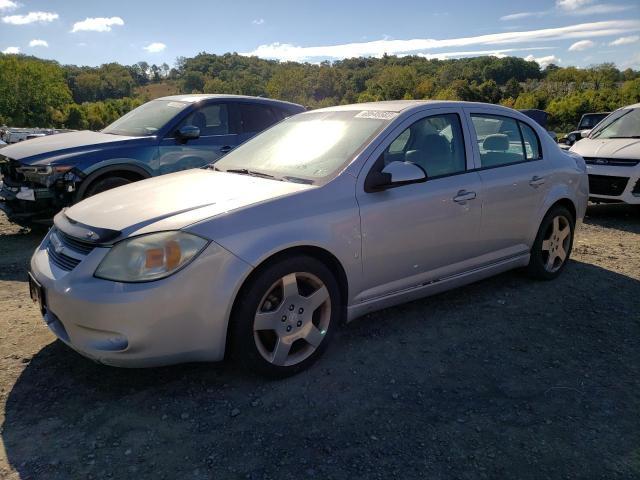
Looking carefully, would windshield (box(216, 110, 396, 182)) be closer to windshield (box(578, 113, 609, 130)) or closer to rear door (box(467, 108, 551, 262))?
rear door (box(467, 108, 551, 262))

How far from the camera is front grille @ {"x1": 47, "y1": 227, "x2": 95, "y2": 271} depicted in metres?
2.74

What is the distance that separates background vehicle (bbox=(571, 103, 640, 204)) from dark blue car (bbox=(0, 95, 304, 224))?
4.60 m

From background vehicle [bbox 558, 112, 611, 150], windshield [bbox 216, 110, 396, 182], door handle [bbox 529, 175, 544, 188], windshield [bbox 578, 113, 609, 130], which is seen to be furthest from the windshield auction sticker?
windshield [bbox 578, 113, 609, 130]

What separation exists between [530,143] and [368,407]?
2959mm

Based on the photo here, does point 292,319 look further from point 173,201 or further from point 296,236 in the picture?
point 173,201

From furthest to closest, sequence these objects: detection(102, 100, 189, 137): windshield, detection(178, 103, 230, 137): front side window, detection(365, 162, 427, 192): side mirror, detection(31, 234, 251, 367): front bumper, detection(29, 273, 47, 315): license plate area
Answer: detection(178, 103, 230, 137): front side window → detection(102, 100, 189, 137): windshield → detection(365, 162, 427, 192): side mirror → detection(29, 273, 47, 315): license plate area → detection(31, 234, 251, 367): front bumper

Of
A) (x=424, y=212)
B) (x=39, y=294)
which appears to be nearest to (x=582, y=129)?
(x=424, y=212)

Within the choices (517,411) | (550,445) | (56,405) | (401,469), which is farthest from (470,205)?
(56,405)

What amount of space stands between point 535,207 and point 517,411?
218 centimetres

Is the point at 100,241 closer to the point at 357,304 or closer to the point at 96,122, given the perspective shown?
the point at 357,304

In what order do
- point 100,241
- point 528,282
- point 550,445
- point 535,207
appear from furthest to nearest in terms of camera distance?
point 528,282, point 535,207, point 100,241, point 550,445

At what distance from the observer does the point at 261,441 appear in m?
2.43

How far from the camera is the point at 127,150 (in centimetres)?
601

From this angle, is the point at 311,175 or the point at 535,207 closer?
the point at 311,175
